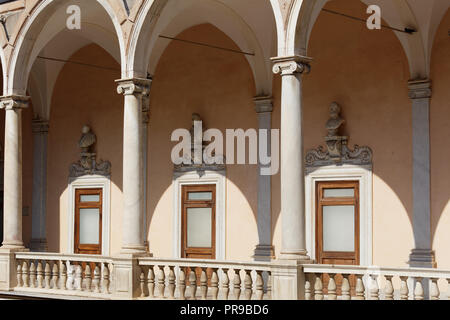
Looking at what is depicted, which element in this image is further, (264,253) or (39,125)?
(39,125)

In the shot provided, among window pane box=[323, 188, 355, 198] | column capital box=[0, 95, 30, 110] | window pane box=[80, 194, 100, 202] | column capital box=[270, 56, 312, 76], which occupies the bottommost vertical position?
window pane box=[323, 188, 355, 198]

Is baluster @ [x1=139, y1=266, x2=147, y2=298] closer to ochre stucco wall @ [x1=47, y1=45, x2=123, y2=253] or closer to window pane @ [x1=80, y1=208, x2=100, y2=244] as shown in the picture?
ochre stucco wall @ [x1=47, y1=45, x2=123, y2=253]

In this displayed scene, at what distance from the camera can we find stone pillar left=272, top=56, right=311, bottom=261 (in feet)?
39.3

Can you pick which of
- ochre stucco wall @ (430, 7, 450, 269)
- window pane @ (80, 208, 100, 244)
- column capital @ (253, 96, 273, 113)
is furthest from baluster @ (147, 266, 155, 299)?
window pane @ (80, 208, 100, 244)

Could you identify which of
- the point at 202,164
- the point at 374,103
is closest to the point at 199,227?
the point at 202,164

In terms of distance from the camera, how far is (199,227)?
17812mm

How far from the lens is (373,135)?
49.7 feet

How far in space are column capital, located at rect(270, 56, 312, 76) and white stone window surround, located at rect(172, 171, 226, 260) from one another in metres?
5.57

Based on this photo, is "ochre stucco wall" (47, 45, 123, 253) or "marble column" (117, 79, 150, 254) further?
"ochre stucco wall" (47, 45, 123, 253)

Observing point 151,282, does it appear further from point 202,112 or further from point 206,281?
point 202,112

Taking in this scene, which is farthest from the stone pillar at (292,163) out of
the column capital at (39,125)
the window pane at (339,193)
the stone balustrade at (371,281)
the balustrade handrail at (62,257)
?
the column capital at (39,125)

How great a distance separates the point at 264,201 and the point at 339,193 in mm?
1897

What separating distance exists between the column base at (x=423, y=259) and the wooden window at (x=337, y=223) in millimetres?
1200
